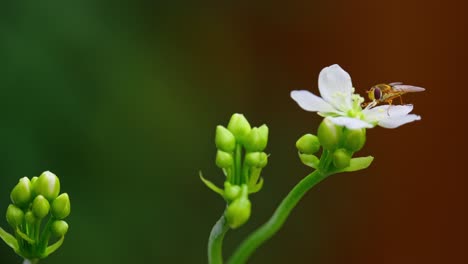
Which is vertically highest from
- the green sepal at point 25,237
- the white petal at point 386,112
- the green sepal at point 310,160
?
the white petal at point 386,112

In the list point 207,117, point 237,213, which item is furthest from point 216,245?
point 207,117

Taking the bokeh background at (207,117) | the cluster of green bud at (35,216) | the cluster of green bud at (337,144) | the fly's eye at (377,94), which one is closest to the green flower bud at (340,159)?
the cluster of green bud at (337,144)

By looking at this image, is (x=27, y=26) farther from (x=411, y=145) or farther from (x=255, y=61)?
(x=411, y=145)

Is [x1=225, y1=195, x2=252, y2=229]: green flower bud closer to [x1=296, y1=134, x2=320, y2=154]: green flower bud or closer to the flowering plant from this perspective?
the flowering plant

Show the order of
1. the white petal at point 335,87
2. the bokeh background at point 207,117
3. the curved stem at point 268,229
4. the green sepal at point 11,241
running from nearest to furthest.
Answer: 1. the curved stem at point 268,229
2. the green sepal at point 11,241
3. the white petal at point 335,87
4. the bokeh background at point 207,117

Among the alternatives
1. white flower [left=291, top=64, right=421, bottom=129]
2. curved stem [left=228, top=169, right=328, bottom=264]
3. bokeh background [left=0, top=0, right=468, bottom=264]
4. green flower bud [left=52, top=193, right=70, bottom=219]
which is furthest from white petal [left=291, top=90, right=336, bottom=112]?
bokeh background [left=0, top=0, right=468, bottom=264]

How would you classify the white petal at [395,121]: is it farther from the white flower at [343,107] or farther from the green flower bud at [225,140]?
the green flower bud at [225,140]

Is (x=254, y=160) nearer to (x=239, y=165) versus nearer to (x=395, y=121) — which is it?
(x=239, y=165)
